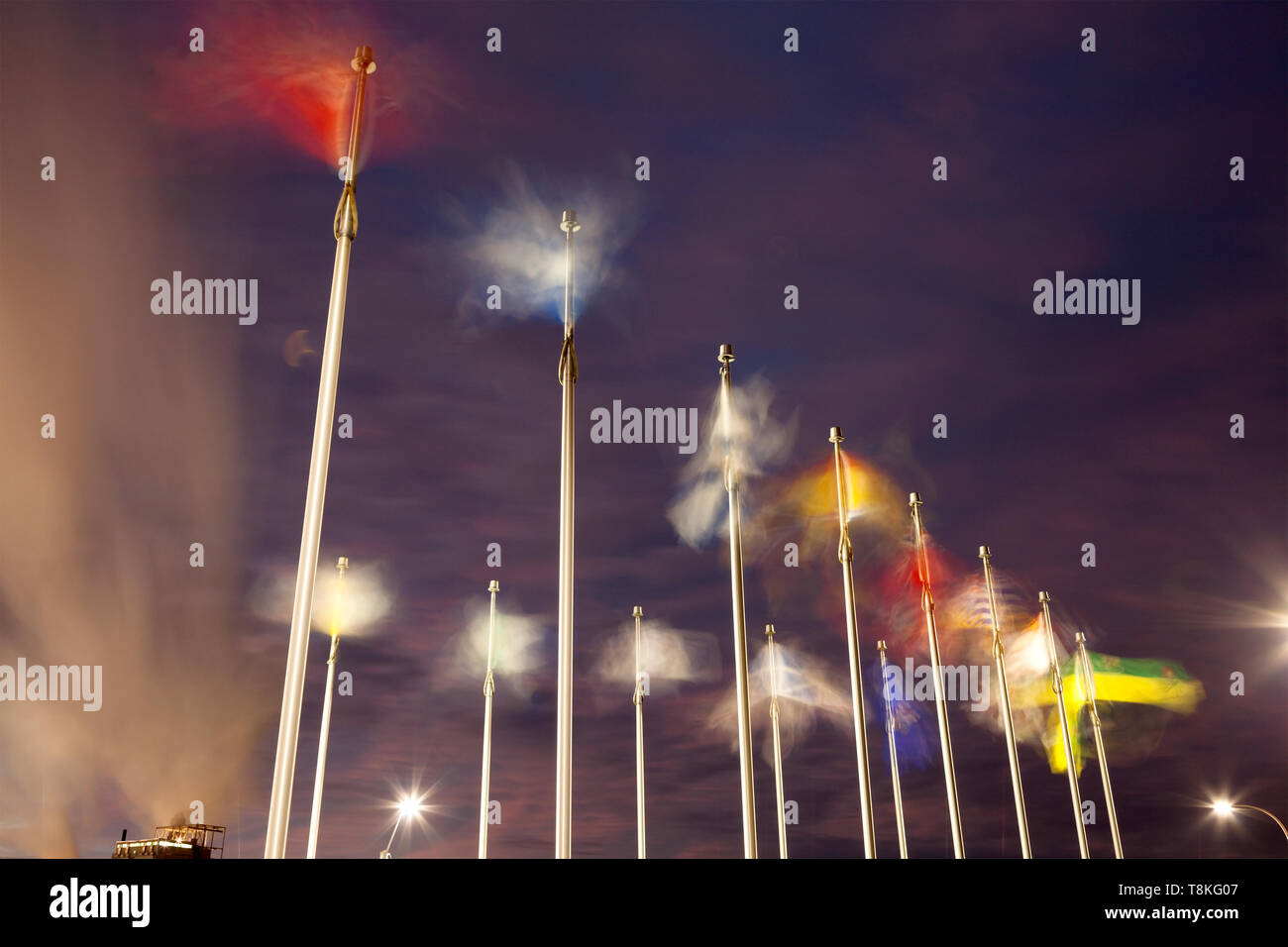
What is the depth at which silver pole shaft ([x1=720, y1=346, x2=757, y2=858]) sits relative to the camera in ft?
85.3

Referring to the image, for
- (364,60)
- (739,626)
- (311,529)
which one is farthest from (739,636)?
(364,60)

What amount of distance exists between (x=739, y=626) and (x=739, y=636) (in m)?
0.32

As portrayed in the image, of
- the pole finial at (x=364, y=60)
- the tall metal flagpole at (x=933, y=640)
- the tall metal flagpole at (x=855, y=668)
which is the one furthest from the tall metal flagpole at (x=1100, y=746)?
the pole finial at (x=364, y=60)

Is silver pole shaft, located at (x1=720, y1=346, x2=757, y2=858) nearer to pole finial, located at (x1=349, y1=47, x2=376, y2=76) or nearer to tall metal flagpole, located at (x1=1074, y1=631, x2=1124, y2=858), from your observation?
pole finial, located at (x1=349, y1=47, x2=376, y2=76)

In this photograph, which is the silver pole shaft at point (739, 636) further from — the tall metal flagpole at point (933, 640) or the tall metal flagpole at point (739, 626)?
the tall metal flagpole at point (933, 640)

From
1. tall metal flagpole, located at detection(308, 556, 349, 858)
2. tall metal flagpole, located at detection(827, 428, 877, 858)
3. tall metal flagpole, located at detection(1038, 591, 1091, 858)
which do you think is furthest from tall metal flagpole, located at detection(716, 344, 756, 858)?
tall metal flagpole, located at detection(1038, 591, 1091, 858)

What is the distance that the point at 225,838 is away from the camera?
70938 mm

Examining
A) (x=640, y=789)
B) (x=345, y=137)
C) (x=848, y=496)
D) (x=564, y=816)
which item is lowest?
(x=564, y=816)

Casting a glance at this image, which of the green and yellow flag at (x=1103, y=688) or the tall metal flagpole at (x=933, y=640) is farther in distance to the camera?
the green and yellow flag at (x=1103, y=688)

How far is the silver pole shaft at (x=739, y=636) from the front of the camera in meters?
26.0
